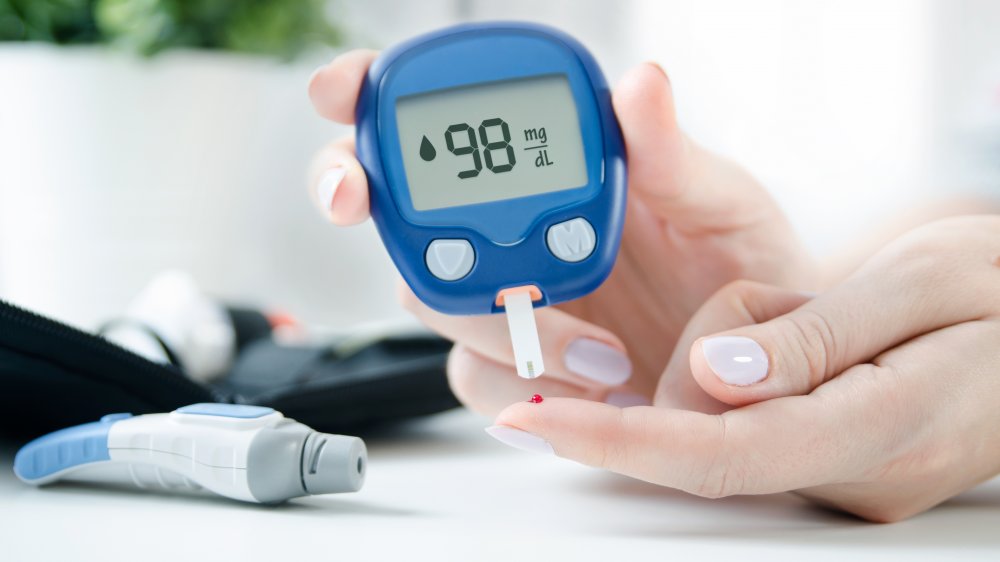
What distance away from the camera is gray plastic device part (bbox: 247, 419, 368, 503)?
2.23 feet

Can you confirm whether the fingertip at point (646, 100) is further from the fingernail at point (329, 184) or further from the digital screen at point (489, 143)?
the fingernail at point (329, 184)

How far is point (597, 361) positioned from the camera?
883 mm

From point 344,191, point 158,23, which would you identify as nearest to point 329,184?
point 344,191

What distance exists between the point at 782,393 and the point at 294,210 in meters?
1.64

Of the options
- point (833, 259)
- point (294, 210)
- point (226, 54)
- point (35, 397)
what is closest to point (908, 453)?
point (833, 259)

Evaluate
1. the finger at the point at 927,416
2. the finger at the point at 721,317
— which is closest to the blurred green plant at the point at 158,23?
the finger at the point at 721,317

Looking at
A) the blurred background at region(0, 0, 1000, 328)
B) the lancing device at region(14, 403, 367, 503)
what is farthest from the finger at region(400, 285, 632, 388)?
the blurred background at region(0, 0, 1000, 328)

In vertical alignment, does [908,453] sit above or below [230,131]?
below

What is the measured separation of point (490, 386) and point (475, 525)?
0.27 m

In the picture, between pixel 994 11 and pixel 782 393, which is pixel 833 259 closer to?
pixel 782 393

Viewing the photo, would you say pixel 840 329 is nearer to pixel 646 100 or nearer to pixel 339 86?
pixel 646 100

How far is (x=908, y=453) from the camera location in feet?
2.14

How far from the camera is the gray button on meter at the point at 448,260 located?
747mm

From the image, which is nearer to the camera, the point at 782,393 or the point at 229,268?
the point at 782,393
